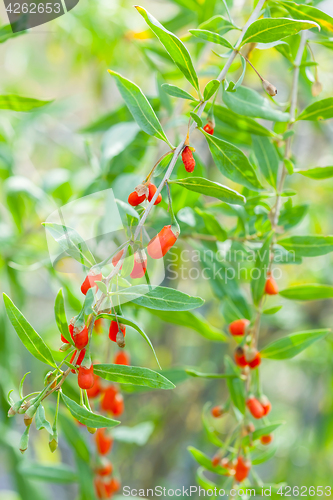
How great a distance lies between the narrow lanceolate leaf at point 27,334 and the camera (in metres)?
0.32

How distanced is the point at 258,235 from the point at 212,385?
2.52 ft

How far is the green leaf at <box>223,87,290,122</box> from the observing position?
0.40 meters

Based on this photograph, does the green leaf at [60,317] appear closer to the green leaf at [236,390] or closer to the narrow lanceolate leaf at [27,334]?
the narrow lanceolate leaf at [27,334]

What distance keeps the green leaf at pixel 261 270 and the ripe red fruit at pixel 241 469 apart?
0.17 meters

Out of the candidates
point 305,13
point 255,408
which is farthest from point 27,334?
point 305,13

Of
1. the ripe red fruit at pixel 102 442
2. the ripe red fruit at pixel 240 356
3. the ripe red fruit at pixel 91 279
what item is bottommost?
the ripe red fruit at pixel 102 442

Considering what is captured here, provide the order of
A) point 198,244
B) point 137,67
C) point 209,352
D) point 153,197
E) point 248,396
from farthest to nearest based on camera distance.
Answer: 1. point 209,352
2. point 137,67
3. point 198,244
4. point 248,396
5. point 153,197

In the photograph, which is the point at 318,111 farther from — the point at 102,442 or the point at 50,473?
the point at 50,473

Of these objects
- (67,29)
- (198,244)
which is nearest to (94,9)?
(67,29)

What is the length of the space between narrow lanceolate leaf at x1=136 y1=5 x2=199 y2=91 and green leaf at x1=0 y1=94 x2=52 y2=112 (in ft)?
0.59

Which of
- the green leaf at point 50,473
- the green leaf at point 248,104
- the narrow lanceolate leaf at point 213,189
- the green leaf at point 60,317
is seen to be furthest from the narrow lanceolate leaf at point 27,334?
the green leaf at point 50,473

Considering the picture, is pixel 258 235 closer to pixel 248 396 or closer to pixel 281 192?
pixel 281 192

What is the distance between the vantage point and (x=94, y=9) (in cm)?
79

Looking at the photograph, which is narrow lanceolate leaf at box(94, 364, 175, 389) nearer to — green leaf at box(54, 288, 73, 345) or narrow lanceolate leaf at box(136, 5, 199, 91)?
green leaf at box(54, 288, 73, 345)
